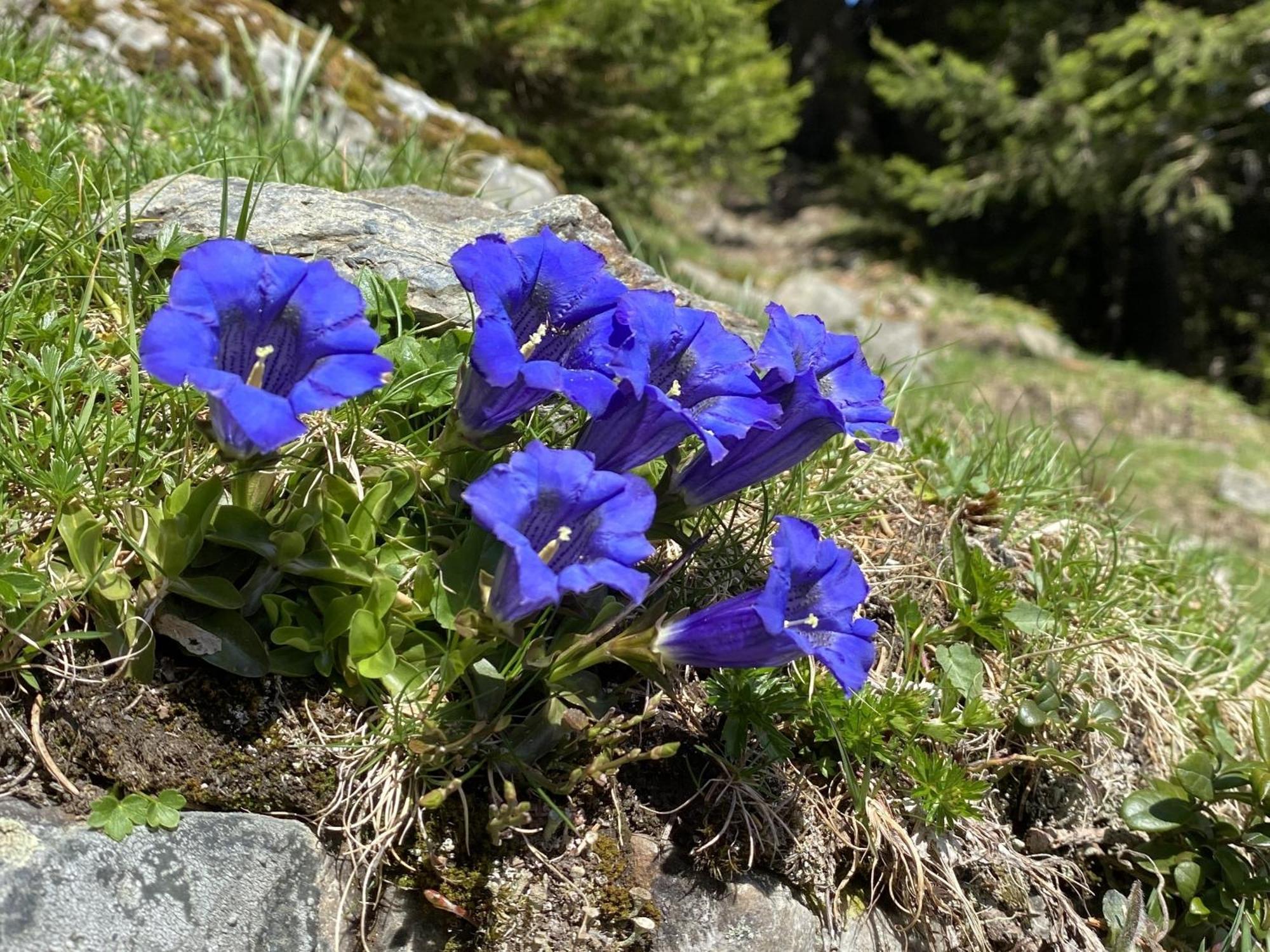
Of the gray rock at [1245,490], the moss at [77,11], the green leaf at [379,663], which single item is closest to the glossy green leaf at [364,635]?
the green leaf at [379,663]

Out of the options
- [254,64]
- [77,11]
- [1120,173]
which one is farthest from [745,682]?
[1120,173]

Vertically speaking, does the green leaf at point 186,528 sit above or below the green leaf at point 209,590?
above

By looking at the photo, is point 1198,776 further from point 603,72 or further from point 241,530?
point 603,72

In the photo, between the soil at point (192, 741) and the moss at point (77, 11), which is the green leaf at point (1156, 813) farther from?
the moss at point (77, 11)

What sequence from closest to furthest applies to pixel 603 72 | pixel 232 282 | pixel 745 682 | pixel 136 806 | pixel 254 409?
pixel 254 409
pixel 232 282
pixel 136 806
pixel 745 682
pixel 603 72

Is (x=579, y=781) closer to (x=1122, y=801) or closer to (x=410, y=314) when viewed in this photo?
(x=410, y=314)

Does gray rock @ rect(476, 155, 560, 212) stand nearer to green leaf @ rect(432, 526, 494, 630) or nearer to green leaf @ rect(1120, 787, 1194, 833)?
green leaf @ rect(432, 526, 494, 630)

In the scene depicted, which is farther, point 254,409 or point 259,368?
point 259,368
